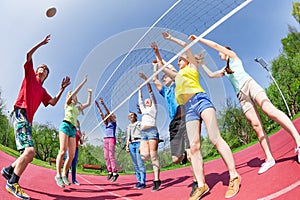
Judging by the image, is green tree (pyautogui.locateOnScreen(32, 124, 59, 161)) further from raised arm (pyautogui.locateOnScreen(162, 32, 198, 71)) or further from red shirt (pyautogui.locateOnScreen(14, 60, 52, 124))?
raised arm (pyautogui.locateOnScreen(162, 32, 198, 71))

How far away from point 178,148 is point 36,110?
3.97 ft

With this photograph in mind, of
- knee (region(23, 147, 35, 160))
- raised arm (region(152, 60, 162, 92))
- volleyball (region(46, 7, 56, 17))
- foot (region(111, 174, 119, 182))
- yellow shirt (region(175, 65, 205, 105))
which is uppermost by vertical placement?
volleyball (region(46, 7, 56, 17))

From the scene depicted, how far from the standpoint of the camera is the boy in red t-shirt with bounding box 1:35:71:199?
229cm

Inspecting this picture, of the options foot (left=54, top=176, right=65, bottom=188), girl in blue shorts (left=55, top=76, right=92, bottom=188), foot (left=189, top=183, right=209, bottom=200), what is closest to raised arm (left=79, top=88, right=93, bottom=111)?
girl in blue shorts (left=55, top=76, right=92, bottom=188)

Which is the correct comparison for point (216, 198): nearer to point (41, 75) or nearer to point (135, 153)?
point (135, 153)

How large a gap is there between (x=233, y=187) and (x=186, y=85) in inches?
30.5

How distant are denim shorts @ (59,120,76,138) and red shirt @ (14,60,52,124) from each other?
0.40 meters

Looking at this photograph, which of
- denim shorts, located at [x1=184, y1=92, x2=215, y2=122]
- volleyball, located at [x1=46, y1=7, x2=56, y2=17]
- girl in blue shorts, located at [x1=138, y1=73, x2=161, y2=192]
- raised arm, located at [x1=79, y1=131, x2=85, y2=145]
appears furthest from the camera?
raised arm, located at [x1=79, y1=131, x2=85, y2=145]

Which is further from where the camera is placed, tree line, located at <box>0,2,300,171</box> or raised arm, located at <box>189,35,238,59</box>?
tree line, located at <box>0,2,300,171</box>

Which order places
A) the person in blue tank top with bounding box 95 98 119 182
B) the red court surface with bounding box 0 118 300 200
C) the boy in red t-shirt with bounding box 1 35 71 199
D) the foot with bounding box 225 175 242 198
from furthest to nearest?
the person in blue tank top with bounding box 95 98 119 182 → the boy in red t-shirt with bounding box 1 35 71 199 → the foot with bounding box 225 175 242 198 → the red court surface with bounding box 0 118 300 200

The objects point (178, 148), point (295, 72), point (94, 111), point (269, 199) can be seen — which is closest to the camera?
point (269, 199)

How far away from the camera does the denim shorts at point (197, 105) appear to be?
2135 mm

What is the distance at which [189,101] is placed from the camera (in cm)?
219

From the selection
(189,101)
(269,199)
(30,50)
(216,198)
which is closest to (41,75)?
(30,50)
